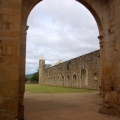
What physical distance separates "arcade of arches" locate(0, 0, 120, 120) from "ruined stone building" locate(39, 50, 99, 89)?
12.3 meters

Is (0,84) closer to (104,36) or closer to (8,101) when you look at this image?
(8,101)

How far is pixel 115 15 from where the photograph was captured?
676 cm

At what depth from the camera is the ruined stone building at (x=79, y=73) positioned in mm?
20702

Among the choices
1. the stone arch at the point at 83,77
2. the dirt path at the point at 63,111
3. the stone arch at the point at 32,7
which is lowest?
the dirt path at the point at 63,111

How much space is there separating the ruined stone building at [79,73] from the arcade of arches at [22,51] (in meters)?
12.3

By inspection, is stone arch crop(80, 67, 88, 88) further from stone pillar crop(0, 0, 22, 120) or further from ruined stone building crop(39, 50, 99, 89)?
stone pillar crop(0, 0, 22, 120)

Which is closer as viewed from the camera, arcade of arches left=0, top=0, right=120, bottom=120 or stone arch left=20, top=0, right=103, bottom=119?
arcade of arches left=0, top=0, right=120, bottom=120

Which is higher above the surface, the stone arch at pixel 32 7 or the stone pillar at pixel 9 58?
the stone arch at pixel 32 7

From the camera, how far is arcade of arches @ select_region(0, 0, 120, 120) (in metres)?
4.62

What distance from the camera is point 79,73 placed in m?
24.7

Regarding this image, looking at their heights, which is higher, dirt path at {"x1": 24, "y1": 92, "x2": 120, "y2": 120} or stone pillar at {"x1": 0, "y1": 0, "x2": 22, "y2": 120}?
stone pillar at {"x1": 0, "y1": 0, "x2": 22, "y2": 120}

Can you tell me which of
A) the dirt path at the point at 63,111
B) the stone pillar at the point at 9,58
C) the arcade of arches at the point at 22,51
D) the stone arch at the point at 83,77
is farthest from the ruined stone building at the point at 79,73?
the stone pillar at the point at 9,58

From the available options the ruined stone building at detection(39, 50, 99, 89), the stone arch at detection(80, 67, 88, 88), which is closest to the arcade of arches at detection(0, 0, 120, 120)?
the ruined stone building at detection(39, 50, 99, 89)

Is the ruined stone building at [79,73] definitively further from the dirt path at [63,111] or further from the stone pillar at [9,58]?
the stone pillar at [9,58]
